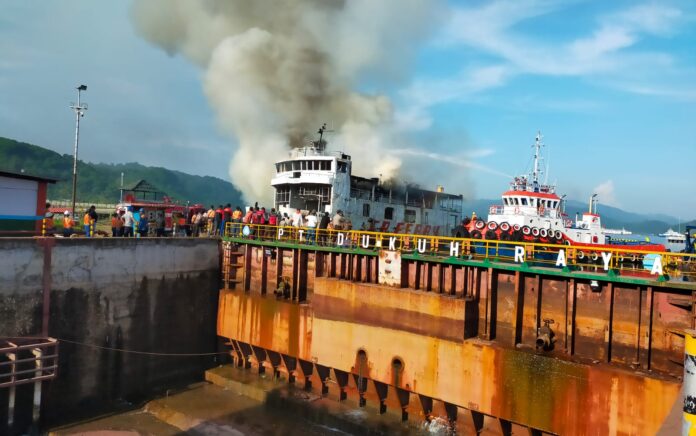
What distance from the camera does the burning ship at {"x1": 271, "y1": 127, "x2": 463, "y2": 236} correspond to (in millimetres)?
30453

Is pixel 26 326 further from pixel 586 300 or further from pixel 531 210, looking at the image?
pixel 531 210

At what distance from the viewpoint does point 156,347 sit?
69.1ft

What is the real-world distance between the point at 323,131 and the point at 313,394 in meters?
21.3

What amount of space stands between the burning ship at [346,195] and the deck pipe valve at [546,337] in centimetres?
1503

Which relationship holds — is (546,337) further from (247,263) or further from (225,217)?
(225,217)

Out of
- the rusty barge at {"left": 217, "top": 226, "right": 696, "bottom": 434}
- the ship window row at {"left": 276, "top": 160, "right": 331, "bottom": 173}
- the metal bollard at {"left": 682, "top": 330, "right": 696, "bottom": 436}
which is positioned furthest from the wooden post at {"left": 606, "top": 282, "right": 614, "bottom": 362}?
the ship window row at {"left": 276, "top": 160, "right": 331, "bottom": 173}

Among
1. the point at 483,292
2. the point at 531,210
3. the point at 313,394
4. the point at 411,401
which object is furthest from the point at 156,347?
the point at 531,210

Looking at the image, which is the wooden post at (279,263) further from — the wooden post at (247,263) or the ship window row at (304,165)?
the ship window row at (304,165)

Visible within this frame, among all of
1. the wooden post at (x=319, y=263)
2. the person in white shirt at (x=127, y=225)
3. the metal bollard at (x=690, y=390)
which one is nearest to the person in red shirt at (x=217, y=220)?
the person in white shirt at (x=127, y=225)

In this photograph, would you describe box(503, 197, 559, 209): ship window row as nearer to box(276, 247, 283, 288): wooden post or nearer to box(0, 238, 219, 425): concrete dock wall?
box(276, 247, 283, 288): wooden post

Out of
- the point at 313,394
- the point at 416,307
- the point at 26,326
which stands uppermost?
the point at 416,307

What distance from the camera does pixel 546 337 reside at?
14555 millimetres

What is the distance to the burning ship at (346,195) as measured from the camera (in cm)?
3045

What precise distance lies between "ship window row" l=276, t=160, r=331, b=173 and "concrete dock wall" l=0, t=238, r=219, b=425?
10.0 metres
